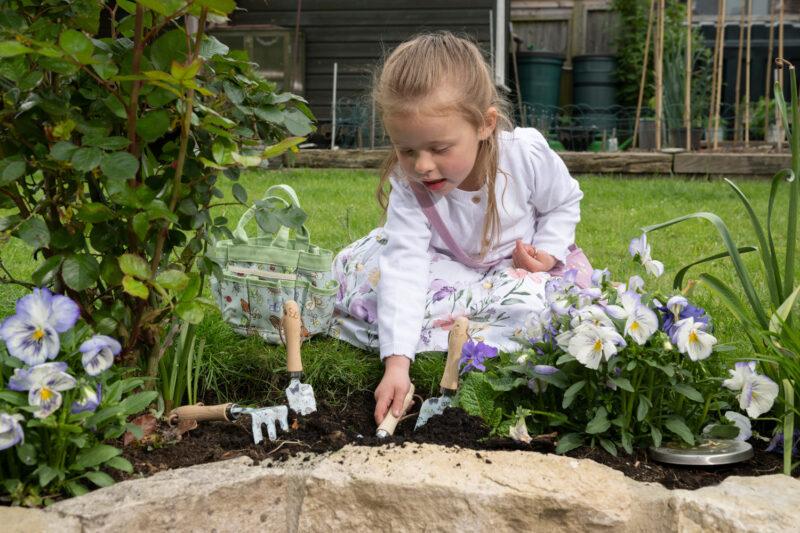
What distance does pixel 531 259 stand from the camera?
2393mm

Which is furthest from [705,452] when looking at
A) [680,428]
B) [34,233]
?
[34,233]

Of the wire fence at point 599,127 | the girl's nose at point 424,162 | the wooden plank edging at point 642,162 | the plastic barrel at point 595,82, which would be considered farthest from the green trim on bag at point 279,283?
the plastic barrel at point 595,82

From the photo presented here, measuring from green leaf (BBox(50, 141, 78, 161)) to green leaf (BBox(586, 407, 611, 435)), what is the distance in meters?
1.06

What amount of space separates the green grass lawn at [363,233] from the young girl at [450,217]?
0.49 ft

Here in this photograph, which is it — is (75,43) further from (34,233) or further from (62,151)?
(34,233)

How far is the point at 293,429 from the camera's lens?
5.53ft

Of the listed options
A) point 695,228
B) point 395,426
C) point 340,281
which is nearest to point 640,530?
point 395,426

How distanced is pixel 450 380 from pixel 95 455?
2.52 ft

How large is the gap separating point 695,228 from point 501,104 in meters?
2.47

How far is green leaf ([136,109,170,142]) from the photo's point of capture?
1.34 meters

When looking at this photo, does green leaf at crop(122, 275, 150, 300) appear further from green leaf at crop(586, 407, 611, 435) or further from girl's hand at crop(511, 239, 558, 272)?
girl's hand at crop(511, 239, 558, 272)

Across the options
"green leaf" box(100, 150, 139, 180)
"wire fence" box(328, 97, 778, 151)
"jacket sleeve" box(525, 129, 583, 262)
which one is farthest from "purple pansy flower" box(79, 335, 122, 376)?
"wire fence" box(328, 97, 778, 151)

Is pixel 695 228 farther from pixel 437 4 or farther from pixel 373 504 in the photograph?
pixel 437 4

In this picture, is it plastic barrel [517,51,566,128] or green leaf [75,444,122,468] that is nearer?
green leaf [75,444,122,468]
